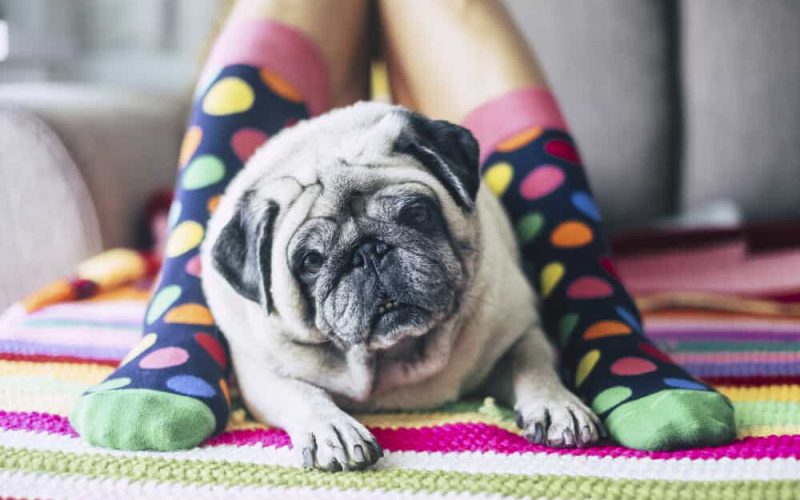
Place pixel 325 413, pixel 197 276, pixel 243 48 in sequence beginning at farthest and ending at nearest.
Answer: pixel 243 48, pixel 197 276, pixel 325 413

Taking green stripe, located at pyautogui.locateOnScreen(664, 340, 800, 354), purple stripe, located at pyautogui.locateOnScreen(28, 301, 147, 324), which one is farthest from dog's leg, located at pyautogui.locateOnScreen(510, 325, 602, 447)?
purple stripe, located at pyautogui.locateOnScreen(28, 301, 147, 324)

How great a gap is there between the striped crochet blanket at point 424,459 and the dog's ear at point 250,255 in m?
0.13

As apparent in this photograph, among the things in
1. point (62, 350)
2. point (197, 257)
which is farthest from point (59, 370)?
point (197, 257)

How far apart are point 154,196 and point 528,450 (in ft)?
3.33

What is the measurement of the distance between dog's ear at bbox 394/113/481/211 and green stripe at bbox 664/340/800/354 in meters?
0.36

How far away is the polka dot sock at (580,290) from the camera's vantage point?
0.68m

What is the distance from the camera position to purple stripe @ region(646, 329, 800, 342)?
3.23 ft

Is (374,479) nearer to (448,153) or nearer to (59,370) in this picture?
(448,153)

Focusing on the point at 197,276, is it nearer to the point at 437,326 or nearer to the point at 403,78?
the point at 437,326

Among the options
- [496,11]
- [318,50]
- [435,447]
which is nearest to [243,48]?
[318,50]

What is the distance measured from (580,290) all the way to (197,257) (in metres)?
0.43

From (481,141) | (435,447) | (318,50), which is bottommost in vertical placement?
(435,447)

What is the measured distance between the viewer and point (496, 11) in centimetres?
113

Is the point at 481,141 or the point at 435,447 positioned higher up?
the point at 481,141
